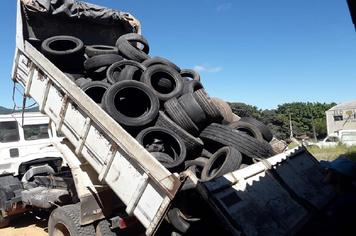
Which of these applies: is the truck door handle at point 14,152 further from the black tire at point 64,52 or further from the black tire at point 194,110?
the black tire at point 194,110

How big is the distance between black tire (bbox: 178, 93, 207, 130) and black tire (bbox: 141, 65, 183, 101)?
0.34 m

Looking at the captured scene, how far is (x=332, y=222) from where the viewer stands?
14.3ft

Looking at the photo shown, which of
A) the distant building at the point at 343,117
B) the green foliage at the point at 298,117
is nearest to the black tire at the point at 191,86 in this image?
the distant building at the point at 343,117

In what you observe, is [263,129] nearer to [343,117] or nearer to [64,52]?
[64,52]

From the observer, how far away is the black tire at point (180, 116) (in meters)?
5.59

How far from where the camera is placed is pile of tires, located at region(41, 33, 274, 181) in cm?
517

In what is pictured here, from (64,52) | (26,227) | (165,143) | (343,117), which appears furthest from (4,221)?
(343,117)

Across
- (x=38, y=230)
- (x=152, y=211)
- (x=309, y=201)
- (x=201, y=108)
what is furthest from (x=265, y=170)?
(x=38, y=230)

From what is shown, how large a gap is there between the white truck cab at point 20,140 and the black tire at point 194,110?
14.9 feet

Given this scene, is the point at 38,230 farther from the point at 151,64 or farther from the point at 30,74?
the point at 151,64

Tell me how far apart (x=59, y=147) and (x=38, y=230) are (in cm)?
397

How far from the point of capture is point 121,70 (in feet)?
21.1

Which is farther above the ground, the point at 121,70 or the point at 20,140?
the point at 121,70

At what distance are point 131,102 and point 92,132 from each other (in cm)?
131
